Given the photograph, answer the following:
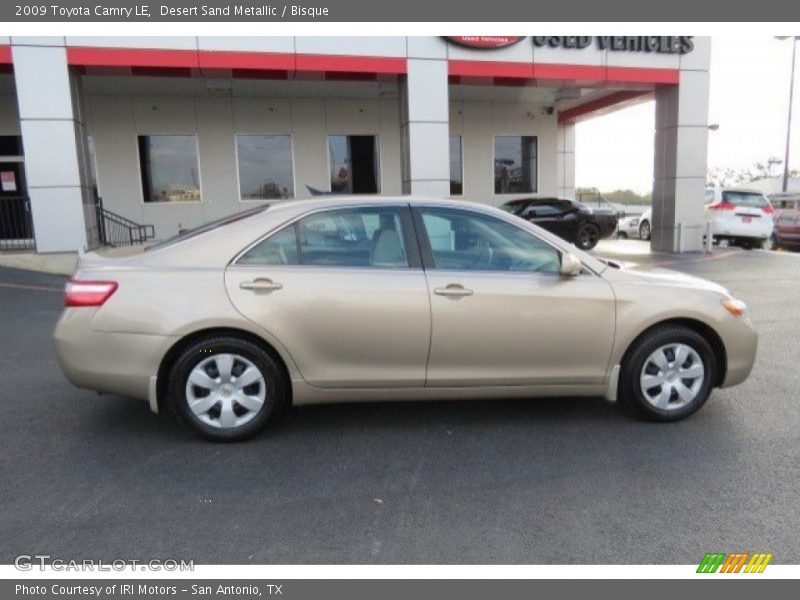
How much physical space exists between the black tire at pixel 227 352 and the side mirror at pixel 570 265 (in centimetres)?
196

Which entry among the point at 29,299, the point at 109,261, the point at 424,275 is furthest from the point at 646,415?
the point at 29,299

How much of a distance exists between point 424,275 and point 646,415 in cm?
185

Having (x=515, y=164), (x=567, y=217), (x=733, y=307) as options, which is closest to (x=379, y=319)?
(x=733, y=307)

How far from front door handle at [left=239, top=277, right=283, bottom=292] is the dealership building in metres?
7.77

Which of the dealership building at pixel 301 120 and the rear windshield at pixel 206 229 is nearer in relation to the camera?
the rear windshield at pixel 206 229

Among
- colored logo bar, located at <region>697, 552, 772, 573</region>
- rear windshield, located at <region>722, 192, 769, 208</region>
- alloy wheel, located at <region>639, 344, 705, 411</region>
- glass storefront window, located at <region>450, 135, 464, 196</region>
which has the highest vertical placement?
glass storefront window, located at <region>450, 135, 464, 196</region>

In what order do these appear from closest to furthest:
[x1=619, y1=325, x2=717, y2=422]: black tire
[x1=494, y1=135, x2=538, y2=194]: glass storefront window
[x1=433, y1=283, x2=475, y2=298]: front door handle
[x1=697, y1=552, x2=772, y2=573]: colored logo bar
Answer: [x1=697, y1=552, x2=772, y2=573]: colored logo bar, [x1=433, y1=283, x2=475, y2=298]: front door handle, [x1=619, y1=325, x2=717, y2=422]: black tire, [x1=494, y1=135, x2=538, y2=194]: glass storefront window

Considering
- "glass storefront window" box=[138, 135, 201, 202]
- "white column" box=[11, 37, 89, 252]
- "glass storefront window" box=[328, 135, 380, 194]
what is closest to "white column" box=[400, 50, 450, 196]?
"glass storefront window" box=[328, 135, 380, 194]

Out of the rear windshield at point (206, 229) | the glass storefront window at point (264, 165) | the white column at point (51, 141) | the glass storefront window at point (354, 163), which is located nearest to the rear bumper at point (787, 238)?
the glass storefront window at point (354, 163)

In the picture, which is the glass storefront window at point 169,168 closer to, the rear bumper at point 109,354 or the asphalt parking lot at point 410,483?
the asphalt parking lot at point 410,483

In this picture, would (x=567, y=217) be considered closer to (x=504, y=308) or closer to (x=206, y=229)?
(x=504, y=308)

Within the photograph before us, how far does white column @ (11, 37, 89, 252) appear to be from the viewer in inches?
404

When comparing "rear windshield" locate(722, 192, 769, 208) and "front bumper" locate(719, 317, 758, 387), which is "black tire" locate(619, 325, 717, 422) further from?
"rear windshield" locate(722, 192, 769, 208)

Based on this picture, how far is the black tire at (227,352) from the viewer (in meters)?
3.67
